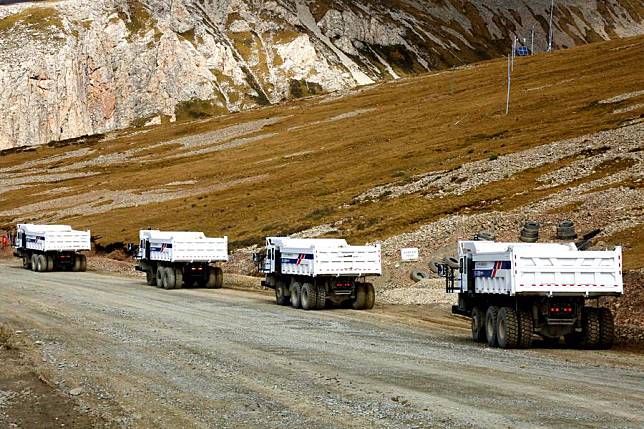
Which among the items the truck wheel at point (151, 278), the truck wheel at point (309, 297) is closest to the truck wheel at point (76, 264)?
the truck wheel at point (151, 278)

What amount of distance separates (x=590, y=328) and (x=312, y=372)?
31.1 ft

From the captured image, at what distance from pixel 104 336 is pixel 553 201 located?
124 feet

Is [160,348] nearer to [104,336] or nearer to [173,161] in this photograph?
[104,336]

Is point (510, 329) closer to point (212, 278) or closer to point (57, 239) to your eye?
point (212, 278)

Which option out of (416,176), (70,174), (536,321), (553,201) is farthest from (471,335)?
(70,174)

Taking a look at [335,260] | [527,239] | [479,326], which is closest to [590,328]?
[479,326]

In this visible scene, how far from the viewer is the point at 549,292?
25031 mm

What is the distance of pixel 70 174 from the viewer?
13162 centimetres

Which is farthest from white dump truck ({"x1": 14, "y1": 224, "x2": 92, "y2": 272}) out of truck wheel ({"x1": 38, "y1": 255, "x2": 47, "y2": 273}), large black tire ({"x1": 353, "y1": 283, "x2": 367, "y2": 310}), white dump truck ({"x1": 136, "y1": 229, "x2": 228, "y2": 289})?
large black tire ({"x1": 353, "y1": 283, "x2": 367, "y2": 310})

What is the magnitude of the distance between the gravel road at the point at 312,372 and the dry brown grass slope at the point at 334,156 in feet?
98.2

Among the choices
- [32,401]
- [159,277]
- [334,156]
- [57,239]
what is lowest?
[32,401]

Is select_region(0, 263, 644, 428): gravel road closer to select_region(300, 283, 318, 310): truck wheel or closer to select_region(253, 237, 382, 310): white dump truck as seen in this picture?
select_region(300, 283, 318, 310): truck wheel

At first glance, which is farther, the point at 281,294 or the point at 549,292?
the point at 281,294

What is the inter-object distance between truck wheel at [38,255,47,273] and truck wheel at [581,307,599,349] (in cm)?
4606
